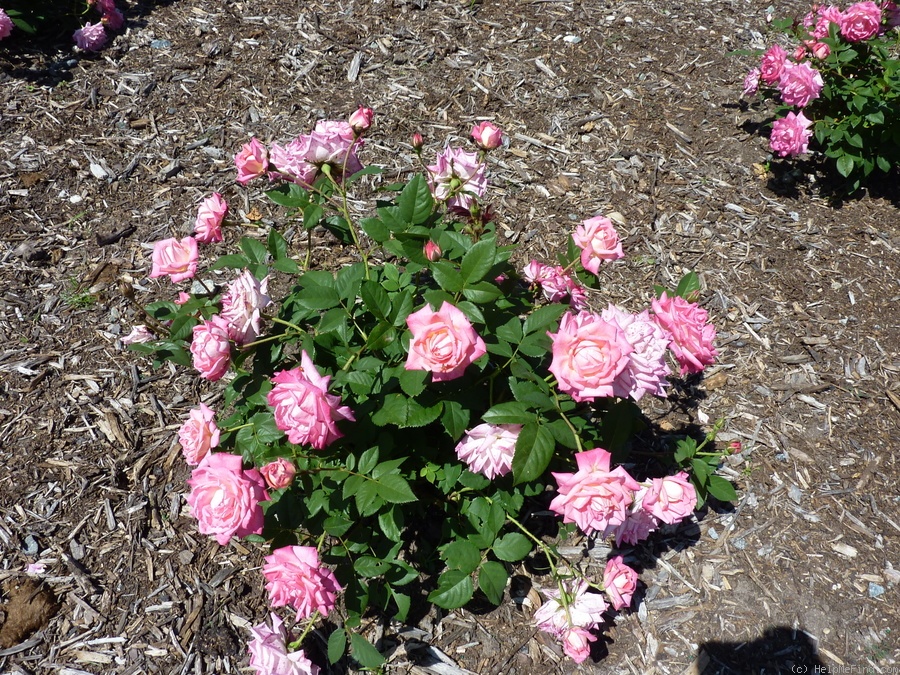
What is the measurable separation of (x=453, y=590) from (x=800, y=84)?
3106 millimetres

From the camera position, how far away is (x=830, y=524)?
2.48 meters

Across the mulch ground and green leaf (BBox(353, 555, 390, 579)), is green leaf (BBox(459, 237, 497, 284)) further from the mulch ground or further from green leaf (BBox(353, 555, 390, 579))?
the mulch ground

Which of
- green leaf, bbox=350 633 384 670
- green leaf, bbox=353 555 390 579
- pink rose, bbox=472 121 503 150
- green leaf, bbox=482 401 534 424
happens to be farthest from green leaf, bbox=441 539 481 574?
pink rose, bbox=472 121 503 150

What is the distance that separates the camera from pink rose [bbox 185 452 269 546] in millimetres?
1433

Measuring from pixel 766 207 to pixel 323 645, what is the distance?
3.19 metres

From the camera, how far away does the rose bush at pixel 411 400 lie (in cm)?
146

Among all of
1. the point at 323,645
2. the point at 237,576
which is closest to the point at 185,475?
the point at 237,576

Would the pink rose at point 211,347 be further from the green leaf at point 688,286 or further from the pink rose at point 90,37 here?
the pink rose at point 90,37

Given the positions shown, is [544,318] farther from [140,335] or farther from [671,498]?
[140,335]

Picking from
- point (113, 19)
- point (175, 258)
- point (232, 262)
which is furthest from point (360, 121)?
point (113, 19)

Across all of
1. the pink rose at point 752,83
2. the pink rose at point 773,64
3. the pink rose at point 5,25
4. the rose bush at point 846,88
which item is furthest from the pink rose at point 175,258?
the pink rose at point 752,83

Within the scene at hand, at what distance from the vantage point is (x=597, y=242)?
6.18ft

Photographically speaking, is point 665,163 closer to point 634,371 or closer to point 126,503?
point 634,371

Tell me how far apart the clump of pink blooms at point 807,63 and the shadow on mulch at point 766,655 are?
2449 mm
